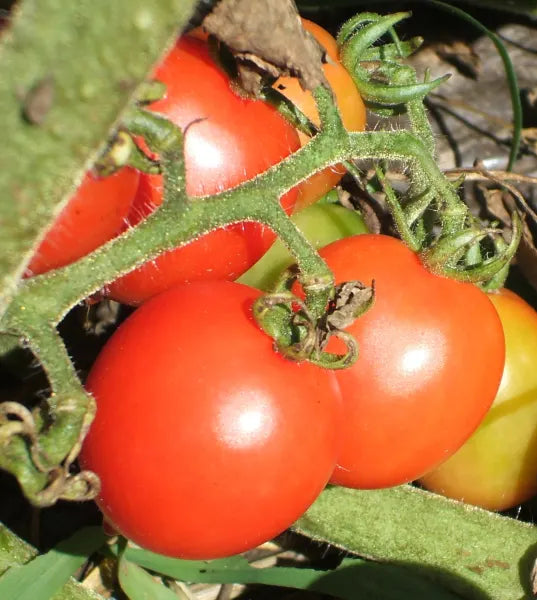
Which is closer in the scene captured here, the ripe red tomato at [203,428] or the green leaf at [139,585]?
the ripe red tomato at [203,428]

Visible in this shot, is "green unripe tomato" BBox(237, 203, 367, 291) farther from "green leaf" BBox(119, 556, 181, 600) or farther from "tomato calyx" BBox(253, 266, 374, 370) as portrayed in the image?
"green leaf" BBox(119, 556, 181, 600)

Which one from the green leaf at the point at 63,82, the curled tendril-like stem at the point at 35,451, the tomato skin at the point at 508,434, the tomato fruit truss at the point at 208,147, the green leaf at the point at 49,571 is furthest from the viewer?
the tomato skin at the point at 508,434

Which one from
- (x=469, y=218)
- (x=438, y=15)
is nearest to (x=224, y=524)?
(x=469, y=218)

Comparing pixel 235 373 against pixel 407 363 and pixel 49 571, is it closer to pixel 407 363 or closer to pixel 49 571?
pixel 407 363

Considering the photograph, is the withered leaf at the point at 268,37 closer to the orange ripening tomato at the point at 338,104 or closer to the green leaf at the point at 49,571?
the orange ripening tomato at the point at 338,104

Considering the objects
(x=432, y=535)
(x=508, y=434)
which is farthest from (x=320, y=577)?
(x=508, y=434)

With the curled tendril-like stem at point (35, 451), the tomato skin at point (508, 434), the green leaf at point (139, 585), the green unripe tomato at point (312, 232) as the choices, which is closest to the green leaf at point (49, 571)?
the green leaf at point (139, 585)

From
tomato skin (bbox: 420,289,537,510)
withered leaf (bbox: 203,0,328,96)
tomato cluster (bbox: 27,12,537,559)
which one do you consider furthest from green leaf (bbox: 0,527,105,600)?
withered leaf (bbox: 203,0,328,96)
